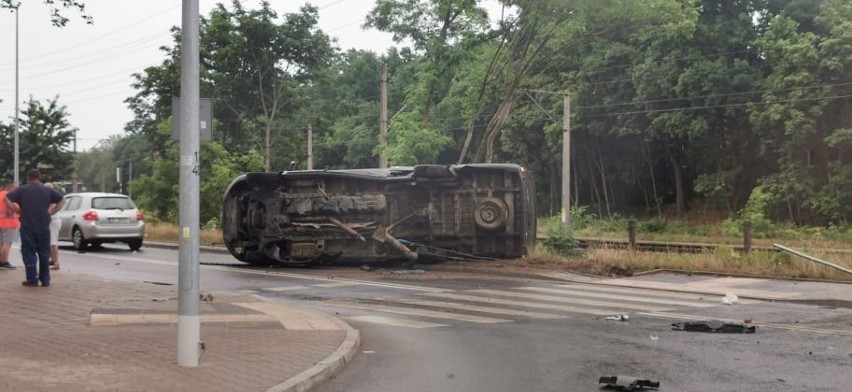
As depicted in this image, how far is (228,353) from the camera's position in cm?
804

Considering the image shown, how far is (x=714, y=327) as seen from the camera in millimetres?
10266

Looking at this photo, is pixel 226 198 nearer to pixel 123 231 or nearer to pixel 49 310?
pixel 123 231

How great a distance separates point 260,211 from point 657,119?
35.9 m

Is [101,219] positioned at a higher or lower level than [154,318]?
higher

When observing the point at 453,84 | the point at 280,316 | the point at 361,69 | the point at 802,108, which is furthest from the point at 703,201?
the point at 280,316

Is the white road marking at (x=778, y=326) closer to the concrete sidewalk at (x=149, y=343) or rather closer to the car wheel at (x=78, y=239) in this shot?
the concrete sidewalk at (x=149, y=343)

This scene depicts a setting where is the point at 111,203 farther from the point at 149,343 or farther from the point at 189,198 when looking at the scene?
the point at 189,198

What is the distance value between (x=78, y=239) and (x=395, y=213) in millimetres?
10315

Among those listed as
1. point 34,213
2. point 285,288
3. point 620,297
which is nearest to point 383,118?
point 285,288

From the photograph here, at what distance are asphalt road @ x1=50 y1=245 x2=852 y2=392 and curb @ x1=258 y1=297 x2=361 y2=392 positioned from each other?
0.36 ft

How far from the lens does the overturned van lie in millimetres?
18906

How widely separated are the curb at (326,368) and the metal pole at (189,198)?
101cm

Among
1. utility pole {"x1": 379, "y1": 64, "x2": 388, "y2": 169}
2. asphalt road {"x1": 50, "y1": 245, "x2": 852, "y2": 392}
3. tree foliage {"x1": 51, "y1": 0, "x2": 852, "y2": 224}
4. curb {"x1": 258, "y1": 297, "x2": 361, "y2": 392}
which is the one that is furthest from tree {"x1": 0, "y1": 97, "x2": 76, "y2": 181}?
curb {"x1": 258, "y1": 297, "x2": 361, "y2": 392}

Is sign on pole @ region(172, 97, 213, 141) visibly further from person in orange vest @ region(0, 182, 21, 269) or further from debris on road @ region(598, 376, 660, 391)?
person in orange vest @ region(0, 182, 21, 269)
